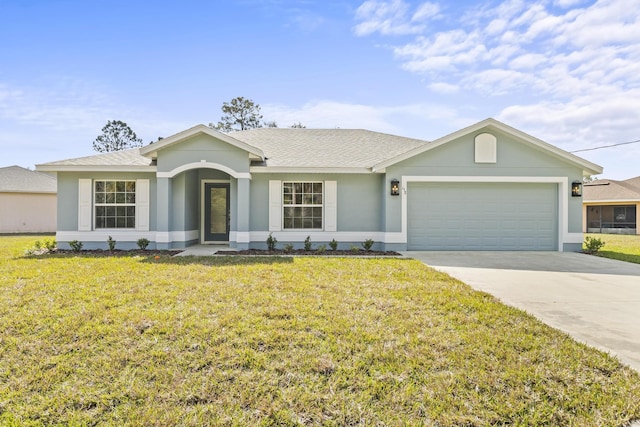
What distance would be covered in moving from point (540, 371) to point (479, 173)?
30.4 feet

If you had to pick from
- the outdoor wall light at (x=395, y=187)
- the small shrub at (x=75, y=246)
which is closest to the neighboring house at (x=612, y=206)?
the outdoor wall light at (x=395, y=187)

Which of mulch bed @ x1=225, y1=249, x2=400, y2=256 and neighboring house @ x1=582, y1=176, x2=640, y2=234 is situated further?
neighboring house @ x1=582, y1=176, x2=640, y2=234

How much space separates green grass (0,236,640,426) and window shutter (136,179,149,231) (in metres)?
5.83

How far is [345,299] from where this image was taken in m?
5.21

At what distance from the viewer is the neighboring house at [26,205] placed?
20.1 metres

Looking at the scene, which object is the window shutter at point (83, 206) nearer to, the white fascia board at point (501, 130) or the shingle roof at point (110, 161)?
the shingle roof at point (110, 161)

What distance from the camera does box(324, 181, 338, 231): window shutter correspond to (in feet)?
37.9

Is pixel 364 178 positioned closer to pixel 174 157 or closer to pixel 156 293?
pixel 174 157

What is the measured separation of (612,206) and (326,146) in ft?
73.0

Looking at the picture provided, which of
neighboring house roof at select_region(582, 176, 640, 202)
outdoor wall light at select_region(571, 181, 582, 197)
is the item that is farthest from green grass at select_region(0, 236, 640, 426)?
neighboring house roof at select_region(582, 176, 640, 202)

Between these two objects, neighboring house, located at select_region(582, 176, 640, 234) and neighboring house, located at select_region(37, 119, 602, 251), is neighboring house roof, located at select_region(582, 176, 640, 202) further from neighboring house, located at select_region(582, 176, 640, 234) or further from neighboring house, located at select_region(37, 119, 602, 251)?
neighboring house, located at select_region(37, 119, 602, 251)

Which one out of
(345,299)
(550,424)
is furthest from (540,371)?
(345,299)

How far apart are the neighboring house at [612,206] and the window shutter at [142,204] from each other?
2656 cm

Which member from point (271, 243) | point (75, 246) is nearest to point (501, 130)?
point (271, 243)
